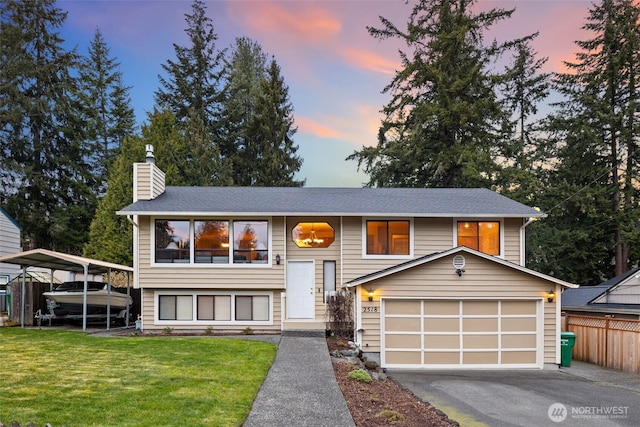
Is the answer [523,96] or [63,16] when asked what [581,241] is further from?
[63,16]

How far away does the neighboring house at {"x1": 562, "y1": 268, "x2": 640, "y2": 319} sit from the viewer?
1423cm

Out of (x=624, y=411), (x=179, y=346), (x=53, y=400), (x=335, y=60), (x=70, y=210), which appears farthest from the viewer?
(x=70, y=210)

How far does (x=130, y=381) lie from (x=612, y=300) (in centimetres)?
1581

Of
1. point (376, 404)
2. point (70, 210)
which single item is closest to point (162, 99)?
point (70, 210)

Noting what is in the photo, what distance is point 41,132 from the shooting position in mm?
29922

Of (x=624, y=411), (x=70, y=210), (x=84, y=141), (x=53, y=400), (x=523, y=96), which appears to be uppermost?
(x=523, y=96)

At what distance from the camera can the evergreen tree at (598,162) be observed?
24.7 m

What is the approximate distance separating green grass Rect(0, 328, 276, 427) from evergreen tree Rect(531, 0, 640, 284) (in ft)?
67.3

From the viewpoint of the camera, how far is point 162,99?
111ft

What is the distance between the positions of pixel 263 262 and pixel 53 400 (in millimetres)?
9169

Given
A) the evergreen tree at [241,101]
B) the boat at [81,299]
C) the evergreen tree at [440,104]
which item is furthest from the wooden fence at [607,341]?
the evergreen tree at [241,101]

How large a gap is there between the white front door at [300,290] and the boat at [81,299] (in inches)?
261

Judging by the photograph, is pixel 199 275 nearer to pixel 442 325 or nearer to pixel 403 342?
pixel 403 342

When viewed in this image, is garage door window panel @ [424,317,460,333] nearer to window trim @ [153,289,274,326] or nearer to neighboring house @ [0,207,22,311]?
window trim @ [153,289,274,326]
